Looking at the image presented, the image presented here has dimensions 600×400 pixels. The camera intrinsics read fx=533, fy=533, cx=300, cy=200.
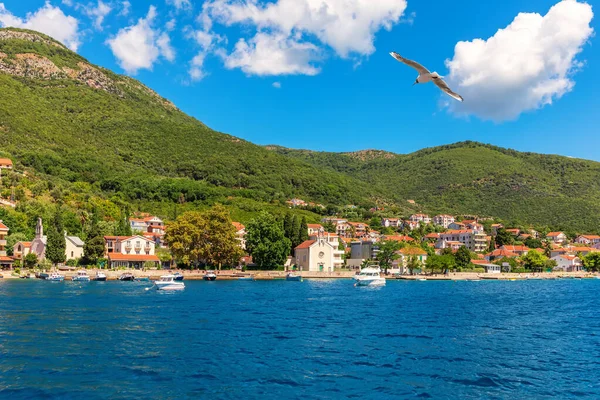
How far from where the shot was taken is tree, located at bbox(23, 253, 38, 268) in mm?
69062

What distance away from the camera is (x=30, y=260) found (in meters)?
69.4

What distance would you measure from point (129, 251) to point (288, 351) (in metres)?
60.2

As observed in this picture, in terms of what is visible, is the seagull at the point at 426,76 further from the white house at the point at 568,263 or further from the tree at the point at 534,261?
the white house at the point at 568,263

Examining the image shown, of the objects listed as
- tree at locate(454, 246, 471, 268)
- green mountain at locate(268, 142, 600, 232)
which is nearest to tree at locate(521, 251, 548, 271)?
tree at locate(454, 246, 471, 268)

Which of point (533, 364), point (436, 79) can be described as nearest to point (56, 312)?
point (533, 364)

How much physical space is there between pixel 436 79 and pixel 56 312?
2985cm

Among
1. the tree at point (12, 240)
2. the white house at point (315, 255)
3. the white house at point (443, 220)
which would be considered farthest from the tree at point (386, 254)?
the white house at point (443, 220)

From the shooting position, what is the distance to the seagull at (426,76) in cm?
1016

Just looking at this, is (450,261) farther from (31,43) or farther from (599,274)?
(31,43)

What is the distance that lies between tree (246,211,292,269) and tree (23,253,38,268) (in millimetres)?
29267

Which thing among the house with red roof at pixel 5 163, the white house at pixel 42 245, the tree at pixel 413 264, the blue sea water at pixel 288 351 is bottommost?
the blue sea water at pixel 288 351

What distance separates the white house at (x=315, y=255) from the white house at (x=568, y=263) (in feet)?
174

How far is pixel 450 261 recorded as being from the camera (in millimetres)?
90750

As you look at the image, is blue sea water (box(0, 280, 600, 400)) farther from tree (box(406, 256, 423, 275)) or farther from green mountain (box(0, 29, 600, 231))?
green mountain (box(0, 29, 600, 231))
